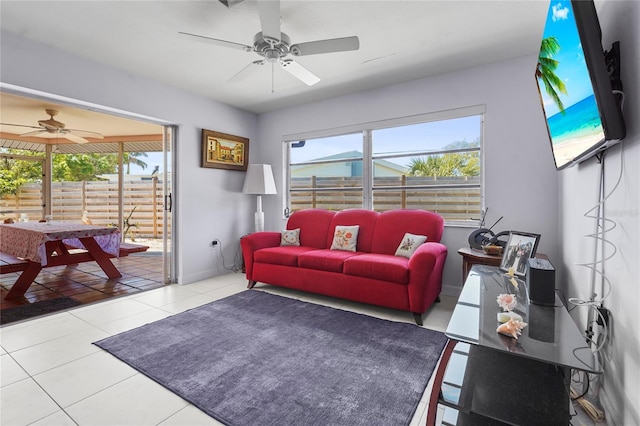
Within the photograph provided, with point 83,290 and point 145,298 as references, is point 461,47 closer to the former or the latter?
point 145,298

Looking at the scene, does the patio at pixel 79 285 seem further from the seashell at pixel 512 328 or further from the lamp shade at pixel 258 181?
the seashell at pixel 512 328

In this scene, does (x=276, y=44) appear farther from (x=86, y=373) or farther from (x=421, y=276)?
(x=86, y=373)

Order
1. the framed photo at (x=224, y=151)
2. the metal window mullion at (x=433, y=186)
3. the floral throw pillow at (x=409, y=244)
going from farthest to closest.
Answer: the framed photo at (x=224, y=151), the metal window mullion at (x=433, y=186), the floral throw pillow at (x=409, y=244)

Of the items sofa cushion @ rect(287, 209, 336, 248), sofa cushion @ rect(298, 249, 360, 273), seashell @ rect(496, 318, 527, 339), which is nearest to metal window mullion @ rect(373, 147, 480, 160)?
sofa cushion @ rect(287, 209, 336, 248)

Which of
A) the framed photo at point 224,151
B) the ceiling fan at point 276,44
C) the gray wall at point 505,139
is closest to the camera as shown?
the ceiling fan at point 276,44

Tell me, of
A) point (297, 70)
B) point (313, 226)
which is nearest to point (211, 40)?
point (297, 70)

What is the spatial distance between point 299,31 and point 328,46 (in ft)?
1.61

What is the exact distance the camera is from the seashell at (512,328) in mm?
1177

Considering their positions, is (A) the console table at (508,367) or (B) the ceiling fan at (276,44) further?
(B) the ceiling fan at (276,44)

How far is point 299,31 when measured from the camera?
2.48 metres

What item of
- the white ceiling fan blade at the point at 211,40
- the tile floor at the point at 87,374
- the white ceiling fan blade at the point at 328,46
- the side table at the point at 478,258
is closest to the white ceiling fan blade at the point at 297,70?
the white ceiling fan blade at the point at 328,46

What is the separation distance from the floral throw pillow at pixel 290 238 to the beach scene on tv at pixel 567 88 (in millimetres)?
2836

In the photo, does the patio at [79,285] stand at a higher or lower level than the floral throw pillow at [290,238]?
lower

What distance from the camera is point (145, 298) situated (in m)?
3.29
